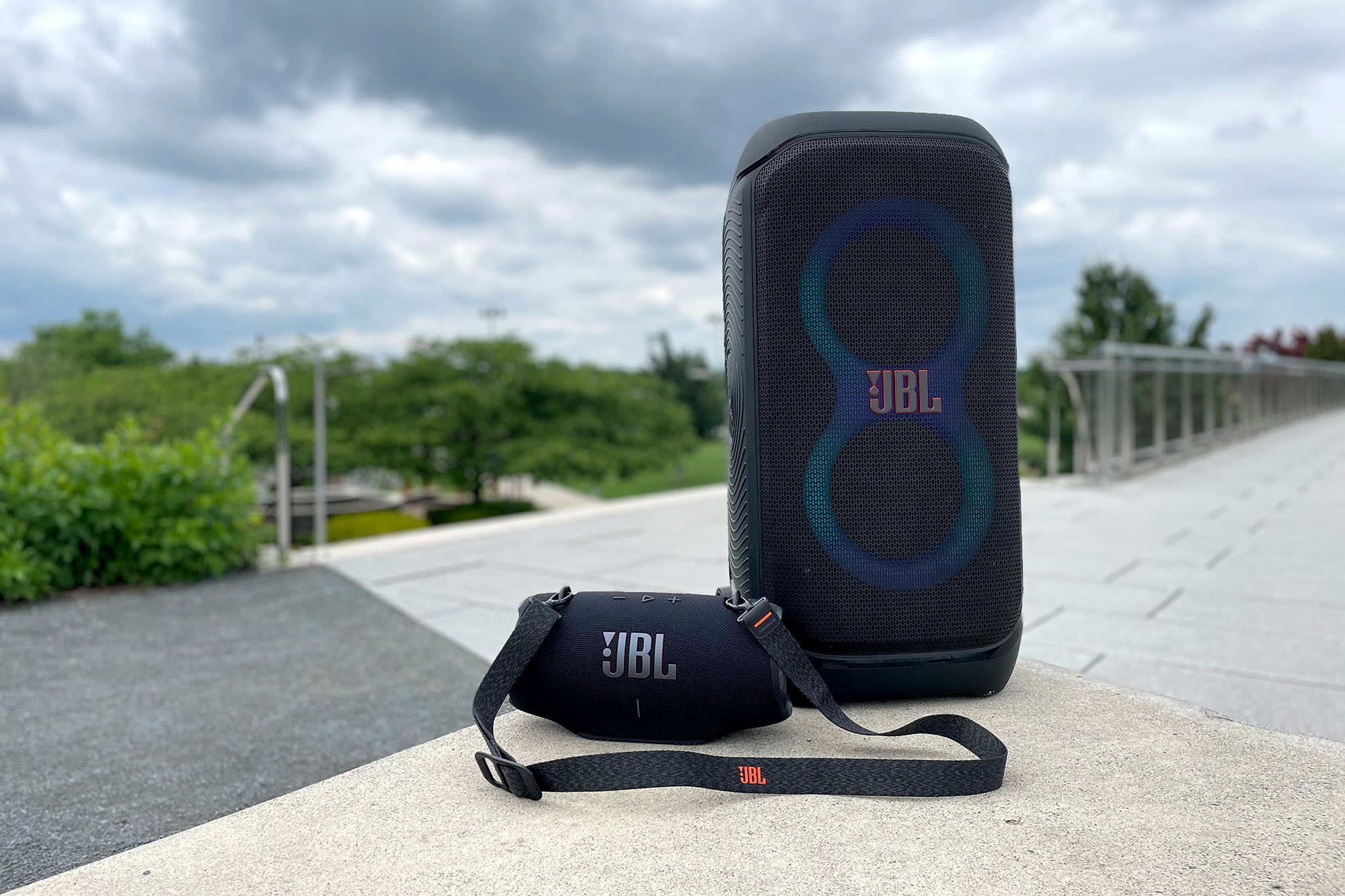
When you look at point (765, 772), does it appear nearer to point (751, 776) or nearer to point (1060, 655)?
point (751, 776)

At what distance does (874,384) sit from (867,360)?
0.03 m

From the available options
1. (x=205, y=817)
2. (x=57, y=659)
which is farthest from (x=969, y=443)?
(x=57, y=659)

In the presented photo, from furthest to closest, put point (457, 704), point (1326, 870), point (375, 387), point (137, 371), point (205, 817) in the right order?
point (137, 371)
point (375, 387)
point (457, 704)
point (205, 817)
point (1326, 870)

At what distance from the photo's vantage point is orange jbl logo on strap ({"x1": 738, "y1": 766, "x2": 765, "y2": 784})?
1101 mm

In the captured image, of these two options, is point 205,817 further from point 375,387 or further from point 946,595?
point 375,387

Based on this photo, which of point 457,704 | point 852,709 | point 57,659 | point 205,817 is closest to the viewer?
point 852,709

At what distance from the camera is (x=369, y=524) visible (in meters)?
20.0

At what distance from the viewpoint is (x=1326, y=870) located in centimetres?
89

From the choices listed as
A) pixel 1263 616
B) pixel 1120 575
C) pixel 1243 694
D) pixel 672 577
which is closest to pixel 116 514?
pixel 672 577

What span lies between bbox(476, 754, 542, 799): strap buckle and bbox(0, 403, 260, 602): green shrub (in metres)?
3.60

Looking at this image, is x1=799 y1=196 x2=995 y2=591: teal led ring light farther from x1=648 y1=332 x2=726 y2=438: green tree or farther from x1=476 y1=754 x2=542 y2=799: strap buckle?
x1=648 y1=332 x2=726 y2=438: green tree

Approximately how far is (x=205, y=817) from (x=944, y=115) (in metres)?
2.03

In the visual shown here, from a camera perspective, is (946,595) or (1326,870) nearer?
(1326,870)

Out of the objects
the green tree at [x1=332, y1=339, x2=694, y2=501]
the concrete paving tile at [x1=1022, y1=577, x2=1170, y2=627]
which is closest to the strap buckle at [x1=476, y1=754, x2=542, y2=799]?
the concrete paving tile at [x1=1022, y1=577, x2=1170, y2=627]
